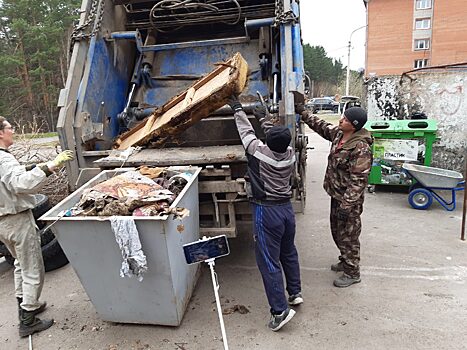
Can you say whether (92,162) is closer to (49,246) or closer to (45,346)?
(49,246)

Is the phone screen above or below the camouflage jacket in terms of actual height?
below

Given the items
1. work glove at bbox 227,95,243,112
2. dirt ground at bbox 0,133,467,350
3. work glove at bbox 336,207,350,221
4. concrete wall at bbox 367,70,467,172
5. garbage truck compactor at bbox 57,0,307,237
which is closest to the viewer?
dirt ground at bbox 0,133,467,350

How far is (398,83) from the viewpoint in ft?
21.4

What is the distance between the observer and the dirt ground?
8.17 ft

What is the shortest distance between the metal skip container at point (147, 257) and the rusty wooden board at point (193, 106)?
55 centimetres

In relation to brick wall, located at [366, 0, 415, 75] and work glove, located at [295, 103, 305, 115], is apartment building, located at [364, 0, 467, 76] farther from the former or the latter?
work glove, located at [295, 103, 305, 115]

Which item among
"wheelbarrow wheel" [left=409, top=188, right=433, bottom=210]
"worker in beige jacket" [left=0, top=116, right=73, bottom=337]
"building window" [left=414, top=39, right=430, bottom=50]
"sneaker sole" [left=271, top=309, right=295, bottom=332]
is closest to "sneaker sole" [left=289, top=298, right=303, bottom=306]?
"sneaker sole" [left=271, top=309, right=295, bottom=332]

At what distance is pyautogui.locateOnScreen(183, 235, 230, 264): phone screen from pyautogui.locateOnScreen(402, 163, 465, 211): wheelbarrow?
3.87 m

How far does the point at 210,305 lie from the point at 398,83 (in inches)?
214

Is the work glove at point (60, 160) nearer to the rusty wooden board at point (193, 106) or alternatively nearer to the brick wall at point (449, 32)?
the rusty wooden board at point (193, 106)

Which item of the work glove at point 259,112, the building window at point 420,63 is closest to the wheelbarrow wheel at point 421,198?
the work glove at point 259,112

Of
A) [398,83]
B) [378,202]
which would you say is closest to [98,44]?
[378,202]

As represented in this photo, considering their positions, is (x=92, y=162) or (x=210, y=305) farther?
(x=92, y=162)

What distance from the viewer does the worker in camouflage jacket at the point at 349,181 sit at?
2.98 m
